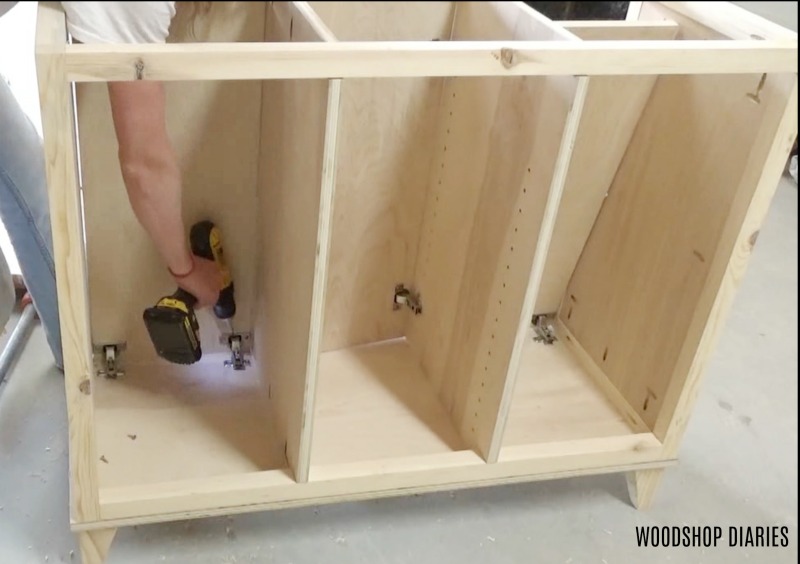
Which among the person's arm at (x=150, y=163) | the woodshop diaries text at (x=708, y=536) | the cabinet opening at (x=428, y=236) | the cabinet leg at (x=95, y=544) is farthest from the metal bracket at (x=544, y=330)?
the cabinet leg at (x=95, y=544)

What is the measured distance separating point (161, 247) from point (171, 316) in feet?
0.32

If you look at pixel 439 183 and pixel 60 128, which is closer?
pixel 60 128

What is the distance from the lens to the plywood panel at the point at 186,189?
1150mm

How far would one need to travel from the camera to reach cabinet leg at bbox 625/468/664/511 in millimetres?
1305

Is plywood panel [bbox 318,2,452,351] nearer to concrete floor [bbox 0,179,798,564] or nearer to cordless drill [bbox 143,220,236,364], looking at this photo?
cordless drill [bbox 143,220,236,364]

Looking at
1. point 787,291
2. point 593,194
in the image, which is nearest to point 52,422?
point 593,194

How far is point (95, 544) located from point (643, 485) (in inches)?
32.3

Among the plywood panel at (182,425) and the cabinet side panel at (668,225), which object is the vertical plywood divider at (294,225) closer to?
the plywood panel at (182,425)

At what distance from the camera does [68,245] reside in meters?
0.85

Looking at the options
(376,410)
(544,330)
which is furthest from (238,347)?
(544,330)

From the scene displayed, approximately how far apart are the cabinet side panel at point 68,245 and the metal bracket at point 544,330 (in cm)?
84

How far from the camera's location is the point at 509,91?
109 cm

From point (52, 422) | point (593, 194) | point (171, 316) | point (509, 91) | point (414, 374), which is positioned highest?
point (509, 91)

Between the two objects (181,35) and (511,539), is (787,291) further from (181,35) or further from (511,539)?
(181,35)
